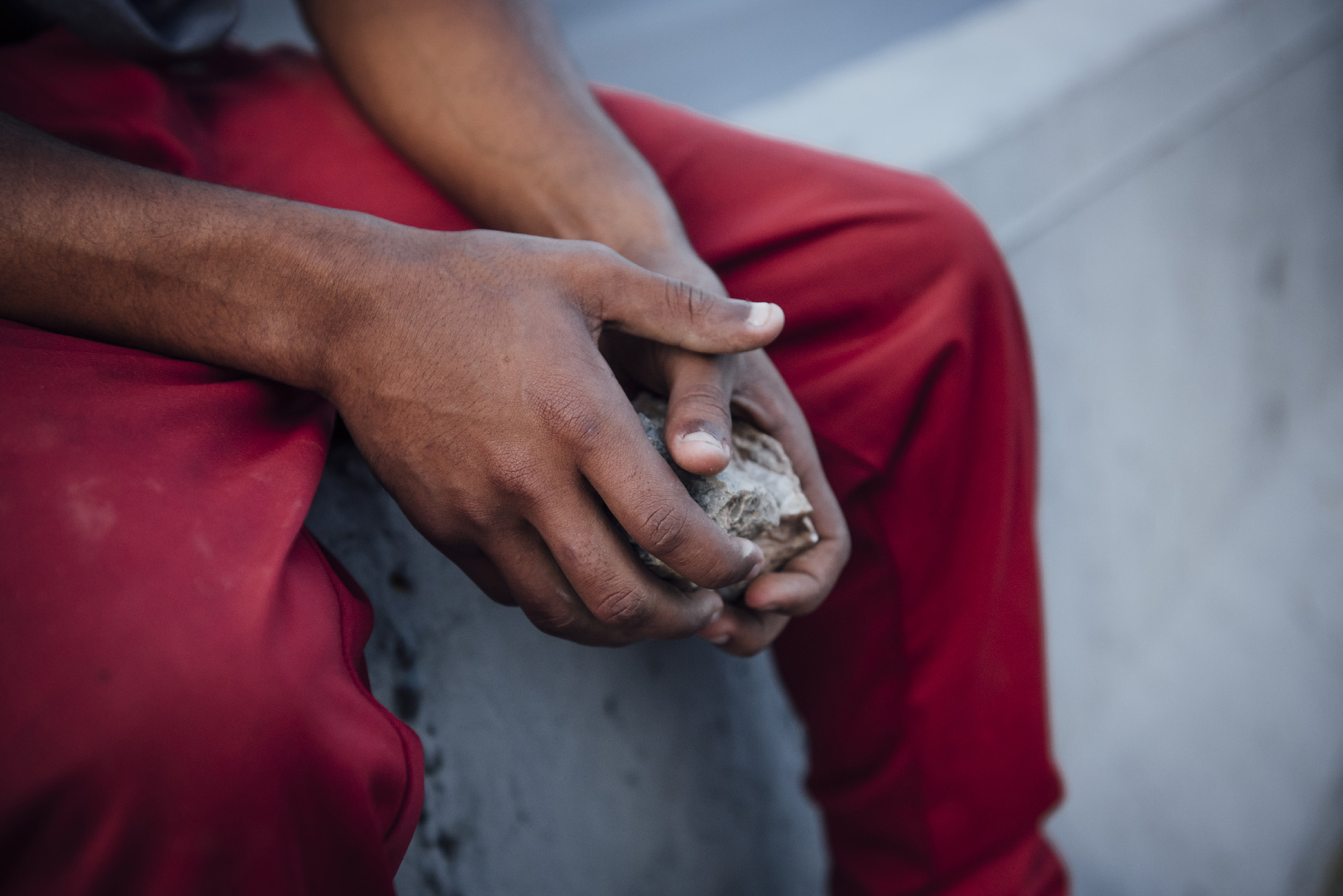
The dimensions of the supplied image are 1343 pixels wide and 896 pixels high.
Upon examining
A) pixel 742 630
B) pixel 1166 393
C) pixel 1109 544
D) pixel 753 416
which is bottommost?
pixel 1109 544

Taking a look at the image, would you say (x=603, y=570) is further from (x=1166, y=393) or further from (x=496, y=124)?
(x=1166, y=393)

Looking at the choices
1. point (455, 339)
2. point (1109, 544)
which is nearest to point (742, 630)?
point (455, 339)

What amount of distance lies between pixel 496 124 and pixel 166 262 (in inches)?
9.8

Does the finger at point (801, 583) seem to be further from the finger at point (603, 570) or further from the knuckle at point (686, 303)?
the knuckle at point (686, 303)

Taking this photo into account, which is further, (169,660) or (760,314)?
(760,314)

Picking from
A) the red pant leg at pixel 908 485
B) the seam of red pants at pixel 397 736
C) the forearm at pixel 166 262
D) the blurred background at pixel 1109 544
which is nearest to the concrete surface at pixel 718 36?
the blurred background at pixel 1109 544

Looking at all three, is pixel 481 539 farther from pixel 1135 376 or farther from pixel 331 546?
pixel 1135 376

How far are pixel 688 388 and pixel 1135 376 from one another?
3.13 feet

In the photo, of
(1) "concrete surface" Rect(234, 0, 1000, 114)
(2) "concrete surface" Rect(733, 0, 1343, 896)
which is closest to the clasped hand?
(2) "concrete surface" Rect(733, 0, 1343, 896)

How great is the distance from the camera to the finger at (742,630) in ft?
1.66

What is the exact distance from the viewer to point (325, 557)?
0.42m

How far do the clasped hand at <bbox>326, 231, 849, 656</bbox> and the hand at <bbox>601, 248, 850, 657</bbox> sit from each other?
1cm

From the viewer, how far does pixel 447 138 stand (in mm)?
566

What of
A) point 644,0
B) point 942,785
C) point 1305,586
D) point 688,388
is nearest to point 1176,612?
point 1305,586
